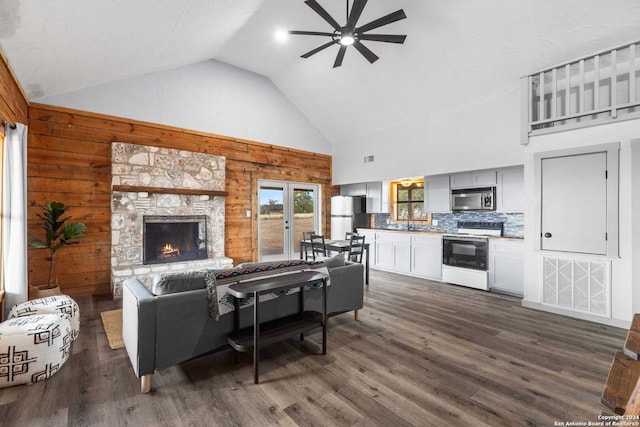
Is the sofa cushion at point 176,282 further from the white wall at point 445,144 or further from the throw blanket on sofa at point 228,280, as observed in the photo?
the white wall at point 445,144

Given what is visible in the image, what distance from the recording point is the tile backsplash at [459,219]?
16.7 feet

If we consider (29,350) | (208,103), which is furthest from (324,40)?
(29,350)

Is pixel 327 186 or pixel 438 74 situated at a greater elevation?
pixel 438 74

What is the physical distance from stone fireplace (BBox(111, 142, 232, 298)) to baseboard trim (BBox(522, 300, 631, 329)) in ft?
16.3

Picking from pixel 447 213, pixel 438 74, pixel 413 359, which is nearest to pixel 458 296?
pixel 447 213

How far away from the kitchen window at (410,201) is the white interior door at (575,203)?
2481 millimetres

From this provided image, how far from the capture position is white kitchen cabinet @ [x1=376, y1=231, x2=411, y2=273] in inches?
241

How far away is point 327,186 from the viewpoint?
7.87m

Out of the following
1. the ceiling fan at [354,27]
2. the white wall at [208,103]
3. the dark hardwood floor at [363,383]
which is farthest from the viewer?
the white wall at [208,103]

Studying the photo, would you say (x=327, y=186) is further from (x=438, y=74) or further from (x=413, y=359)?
(x=413, y=359)

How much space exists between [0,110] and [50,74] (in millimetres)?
1055

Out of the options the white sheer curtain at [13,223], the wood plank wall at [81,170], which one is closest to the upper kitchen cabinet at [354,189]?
the wood plank wall at [81,170]

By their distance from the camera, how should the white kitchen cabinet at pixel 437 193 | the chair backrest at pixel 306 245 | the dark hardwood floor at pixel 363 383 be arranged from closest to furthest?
the dark hardwood floor at pixel 363 383 → the chair backrest at pixel 306 245 → the white kitchen cabinet at pixel 437 193

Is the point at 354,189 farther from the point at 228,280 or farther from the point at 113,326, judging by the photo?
the point at 113,326
